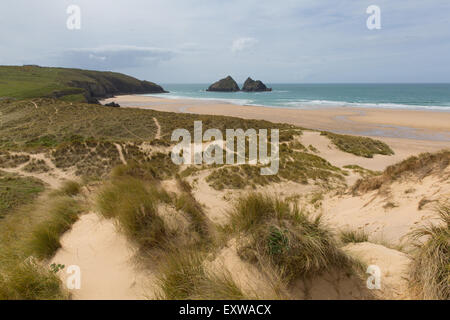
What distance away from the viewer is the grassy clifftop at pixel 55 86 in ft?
184

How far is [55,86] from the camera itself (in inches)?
2596

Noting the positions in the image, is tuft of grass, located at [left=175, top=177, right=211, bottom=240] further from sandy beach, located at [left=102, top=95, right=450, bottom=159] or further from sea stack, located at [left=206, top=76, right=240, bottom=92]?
sea stack, located at [left=206, top=76, right=240, bottom=92]

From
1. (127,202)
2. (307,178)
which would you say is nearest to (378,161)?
(307,178)

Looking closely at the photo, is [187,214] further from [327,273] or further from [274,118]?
[274,118]

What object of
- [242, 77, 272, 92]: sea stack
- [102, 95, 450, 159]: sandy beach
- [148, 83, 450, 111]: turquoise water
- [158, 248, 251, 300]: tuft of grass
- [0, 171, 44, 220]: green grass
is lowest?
[0, 171, 44, 220]: green grass

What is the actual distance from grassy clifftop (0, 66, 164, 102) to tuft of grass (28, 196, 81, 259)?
190 feet

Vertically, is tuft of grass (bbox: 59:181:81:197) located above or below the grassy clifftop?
below

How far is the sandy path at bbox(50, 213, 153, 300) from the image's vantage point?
3.54 metres

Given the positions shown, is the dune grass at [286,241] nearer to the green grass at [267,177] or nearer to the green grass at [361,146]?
the green grass at [267,177]

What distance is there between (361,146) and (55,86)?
73927mm

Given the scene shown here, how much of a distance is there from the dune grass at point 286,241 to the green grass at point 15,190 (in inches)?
402

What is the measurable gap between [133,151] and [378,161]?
2031 cm
